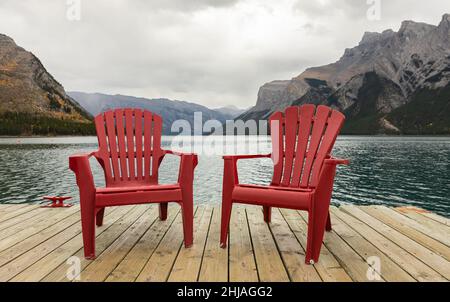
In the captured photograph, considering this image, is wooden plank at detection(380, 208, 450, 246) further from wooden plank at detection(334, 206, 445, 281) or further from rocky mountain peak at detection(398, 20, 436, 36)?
rocky mountain peak at detection(398, 20, 436, 36)

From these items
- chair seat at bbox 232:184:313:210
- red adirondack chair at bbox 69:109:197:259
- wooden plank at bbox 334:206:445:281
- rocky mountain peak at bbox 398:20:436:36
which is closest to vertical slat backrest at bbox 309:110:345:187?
chair seat at bbox 232:184:313:210

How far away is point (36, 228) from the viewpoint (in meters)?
3.64

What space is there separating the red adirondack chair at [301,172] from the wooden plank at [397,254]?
45 centimetres

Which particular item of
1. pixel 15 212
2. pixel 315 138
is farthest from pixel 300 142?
pixel 15 212

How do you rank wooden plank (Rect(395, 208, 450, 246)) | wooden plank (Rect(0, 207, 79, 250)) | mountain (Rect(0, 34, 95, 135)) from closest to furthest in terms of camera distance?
wooden plank (Rect(0, 207, 79, 250)) → wooden plank (Rect(395, 208, 450, 246)) → mountain (Rect(0, 34, 95, 135))

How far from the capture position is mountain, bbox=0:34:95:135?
112 meters

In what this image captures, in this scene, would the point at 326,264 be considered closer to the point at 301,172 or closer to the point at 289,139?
the point at 301,172

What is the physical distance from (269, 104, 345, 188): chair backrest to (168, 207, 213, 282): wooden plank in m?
1.02

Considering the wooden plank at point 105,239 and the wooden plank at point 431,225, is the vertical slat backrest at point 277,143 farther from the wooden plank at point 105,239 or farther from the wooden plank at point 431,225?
the wooden plank at point 105,239

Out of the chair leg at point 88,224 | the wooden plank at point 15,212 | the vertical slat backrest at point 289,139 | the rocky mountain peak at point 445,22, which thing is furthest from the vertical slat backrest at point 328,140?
the rocky mountain peak at point 445,22

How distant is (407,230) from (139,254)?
2877 mm

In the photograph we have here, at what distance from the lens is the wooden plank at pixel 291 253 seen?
2365 mm
